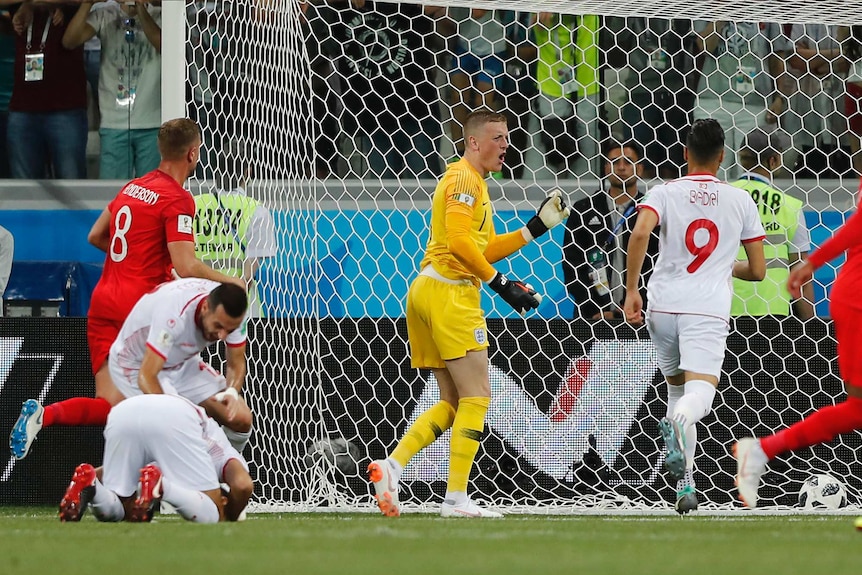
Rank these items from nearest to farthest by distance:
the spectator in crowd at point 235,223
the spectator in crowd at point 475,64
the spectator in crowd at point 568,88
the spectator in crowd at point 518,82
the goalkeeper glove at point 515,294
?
the goalkeeper glove at point 515,294 < the spectator in crowd at point 235,223 < the spectator in crowd at point 568,88 < the spectator in crowd at point 475,64 < the spectator in crowd at point 518,82

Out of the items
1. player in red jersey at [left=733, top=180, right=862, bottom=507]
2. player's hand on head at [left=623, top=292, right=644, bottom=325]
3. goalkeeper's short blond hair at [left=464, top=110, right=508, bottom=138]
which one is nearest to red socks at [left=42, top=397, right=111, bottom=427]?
goalkeeper's short blond hair at [left=464, top=110, right=508, bottom=138]

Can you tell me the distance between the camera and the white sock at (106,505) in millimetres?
5422

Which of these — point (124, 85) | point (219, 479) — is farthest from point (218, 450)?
point (124, 85)

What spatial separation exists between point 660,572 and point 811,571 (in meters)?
0.42

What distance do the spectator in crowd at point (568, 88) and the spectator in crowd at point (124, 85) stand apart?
113 inches

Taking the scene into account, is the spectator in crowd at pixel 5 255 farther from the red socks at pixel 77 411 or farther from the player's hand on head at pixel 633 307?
the player's hand on head at pixel 633 307

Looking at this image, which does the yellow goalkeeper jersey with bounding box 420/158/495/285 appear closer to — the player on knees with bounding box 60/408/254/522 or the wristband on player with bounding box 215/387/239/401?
the wristband on player with bounding box 215/387/239/401

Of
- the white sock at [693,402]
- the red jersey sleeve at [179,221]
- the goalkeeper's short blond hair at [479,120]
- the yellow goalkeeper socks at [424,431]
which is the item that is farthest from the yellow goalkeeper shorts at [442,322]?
the red jersey sleeve at [179,221]

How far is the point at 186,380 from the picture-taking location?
19.7ft

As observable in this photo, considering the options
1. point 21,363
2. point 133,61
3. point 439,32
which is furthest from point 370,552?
point 133,61

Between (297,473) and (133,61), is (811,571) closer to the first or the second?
(297,473)

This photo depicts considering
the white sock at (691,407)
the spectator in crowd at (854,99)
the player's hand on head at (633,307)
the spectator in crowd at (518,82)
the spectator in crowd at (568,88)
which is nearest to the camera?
the white sock at (691,407)

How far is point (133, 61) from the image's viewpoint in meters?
10.6

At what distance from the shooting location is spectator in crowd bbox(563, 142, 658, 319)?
28.6 ft
